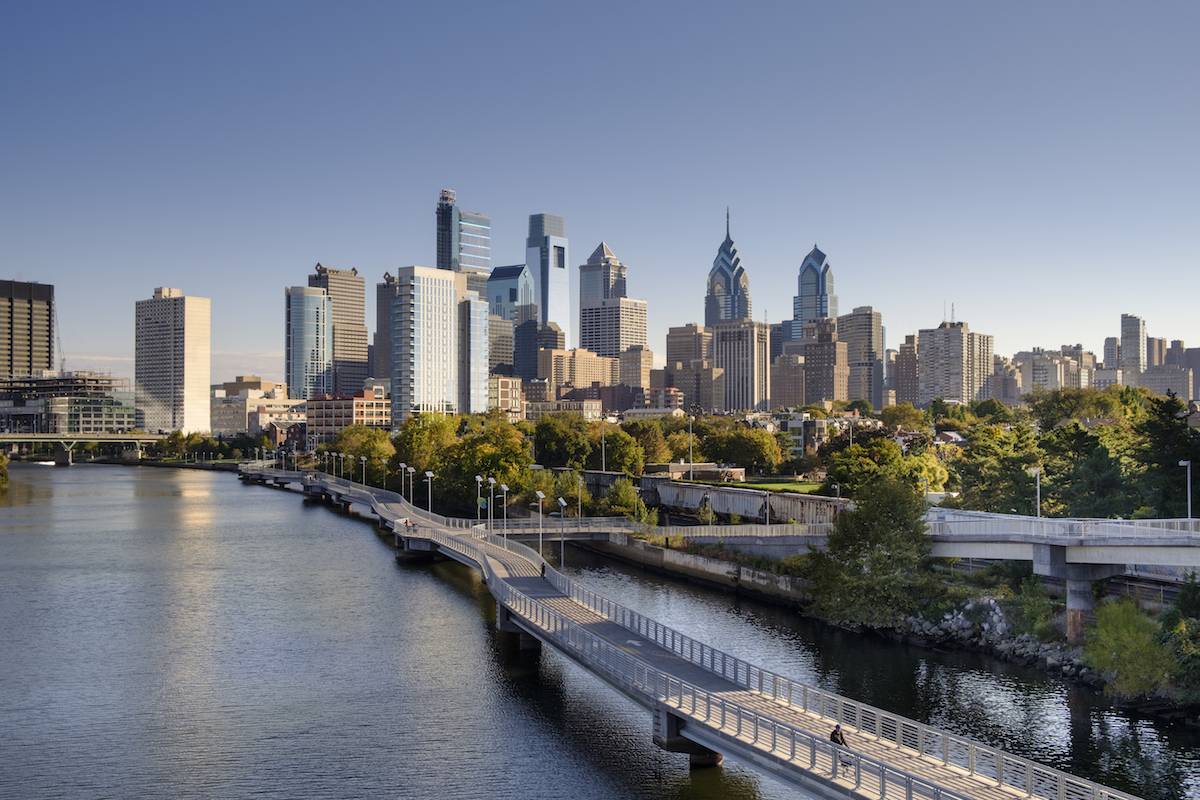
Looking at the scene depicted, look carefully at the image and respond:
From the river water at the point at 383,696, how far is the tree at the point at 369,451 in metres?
72.9

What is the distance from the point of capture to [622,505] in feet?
315

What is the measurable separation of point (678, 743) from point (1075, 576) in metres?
24.3

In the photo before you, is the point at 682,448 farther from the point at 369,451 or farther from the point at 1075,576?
the point at 1075,576

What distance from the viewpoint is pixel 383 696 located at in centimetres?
4447

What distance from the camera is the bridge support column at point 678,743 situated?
3512cm

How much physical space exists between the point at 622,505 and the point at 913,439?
59.7 m

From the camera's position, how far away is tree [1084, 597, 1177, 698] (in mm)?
42625

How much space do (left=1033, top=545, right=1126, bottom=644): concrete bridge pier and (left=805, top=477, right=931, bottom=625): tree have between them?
6602mm

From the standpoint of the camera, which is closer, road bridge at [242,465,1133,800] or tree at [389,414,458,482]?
road bridge at [242,465,1133,800]

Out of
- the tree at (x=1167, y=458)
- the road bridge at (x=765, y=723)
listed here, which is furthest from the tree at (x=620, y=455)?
the road bridge at (x=765, y=723)

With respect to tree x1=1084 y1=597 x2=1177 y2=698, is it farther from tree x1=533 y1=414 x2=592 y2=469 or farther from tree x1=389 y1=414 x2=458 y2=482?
tree x1=389 y1=414 x2=458 y2=482

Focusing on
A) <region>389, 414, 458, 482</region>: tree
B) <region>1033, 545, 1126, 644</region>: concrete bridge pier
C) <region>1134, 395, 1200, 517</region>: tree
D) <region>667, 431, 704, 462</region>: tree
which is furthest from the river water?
<region>667, 431, 704, 462</region>: tree

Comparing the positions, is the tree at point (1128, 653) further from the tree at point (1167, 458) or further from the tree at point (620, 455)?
the tree at point (620, 455)

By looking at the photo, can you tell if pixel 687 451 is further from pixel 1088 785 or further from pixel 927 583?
pixel 1088 785
